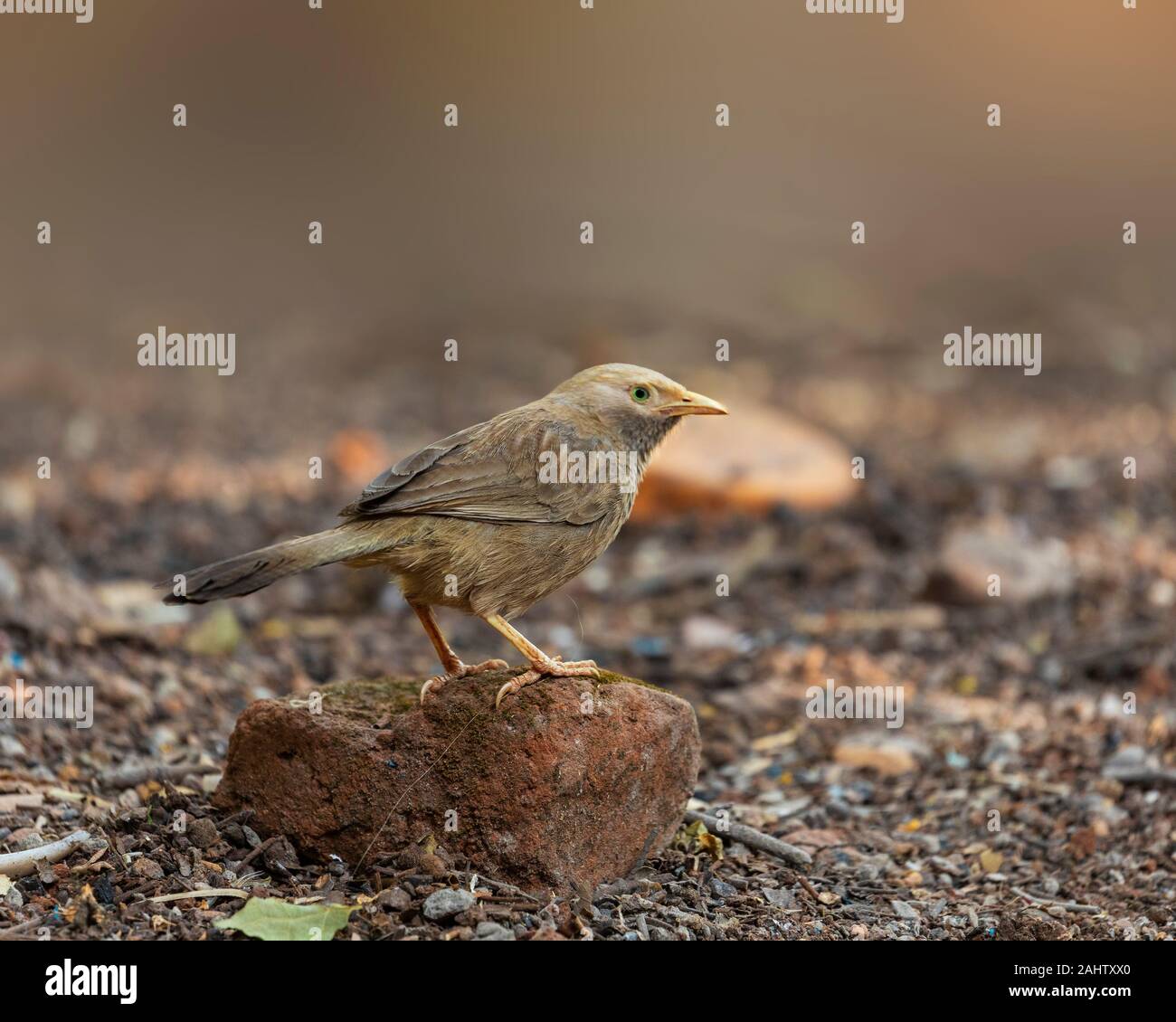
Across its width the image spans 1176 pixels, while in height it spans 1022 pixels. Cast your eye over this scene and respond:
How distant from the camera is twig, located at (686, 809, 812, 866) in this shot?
5.43m

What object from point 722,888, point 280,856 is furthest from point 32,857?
point 722,888

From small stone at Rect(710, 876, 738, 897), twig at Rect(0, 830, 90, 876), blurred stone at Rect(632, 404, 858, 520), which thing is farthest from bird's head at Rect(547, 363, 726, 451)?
blurred stone at Rect(632, 404, 858, 520)

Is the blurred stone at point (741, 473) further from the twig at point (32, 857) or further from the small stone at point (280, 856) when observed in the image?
the twig at point (32, 857)

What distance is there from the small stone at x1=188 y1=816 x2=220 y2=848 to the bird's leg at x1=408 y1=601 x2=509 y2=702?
858 millimetres

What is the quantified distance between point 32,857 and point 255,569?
4.26 ft

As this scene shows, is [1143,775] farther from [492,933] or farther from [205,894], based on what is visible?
[205,894]

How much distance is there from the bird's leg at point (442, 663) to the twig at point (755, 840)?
1.07 meters

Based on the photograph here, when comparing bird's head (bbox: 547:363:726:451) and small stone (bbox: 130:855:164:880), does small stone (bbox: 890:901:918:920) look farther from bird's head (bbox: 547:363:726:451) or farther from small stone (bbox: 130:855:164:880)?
small stone (bbox: 130:855:164:880)

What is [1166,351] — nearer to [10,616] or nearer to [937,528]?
[937,528]

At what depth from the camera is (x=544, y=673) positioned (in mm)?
4848

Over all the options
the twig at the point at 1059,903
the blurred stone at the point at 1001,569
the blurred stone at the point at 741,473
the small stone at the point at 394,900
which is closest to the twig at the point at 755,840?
the twig at the point at 1059,903

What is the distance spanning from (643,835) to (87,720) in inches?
115

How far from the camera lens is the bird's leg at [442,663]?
4941 millimetres
